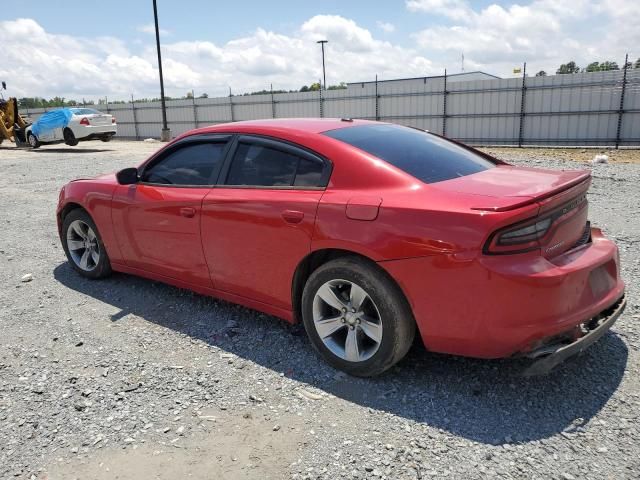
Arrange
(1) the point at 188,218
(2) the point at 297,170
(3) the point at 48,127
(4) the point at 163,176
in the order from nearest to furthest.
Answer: (2) the point at 297,170 < (1) the point at 188,218 < (4) the point at 163,176 < (3) the point at 48,127

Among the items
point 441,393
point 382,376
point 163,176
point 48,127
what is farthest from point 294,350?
point 48,127

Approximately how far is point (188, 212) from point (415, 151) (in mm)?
1697

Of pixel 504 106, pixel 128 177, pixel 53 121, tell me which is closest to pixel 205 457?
pixel 128 177

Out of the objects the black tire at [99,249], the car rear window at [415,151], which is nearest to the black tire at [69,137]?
the black tire at [99,249]

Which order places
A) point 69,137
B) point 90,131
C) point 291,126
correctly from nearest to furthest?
point 291,126 < point 90,131 < point 69,137

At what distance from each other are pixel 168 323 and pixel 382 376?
5.89 ft

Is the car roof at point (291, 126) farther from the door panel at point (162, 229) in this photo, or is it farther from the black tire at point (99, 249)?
the black tire at point (99, 249)

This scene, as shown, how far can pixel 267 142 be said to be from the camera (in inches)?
139

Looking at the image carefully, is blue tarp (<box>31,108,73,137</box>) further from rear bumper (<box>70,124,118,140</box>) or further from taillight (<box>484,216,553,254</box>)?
taillight (<box>484,216,553,254</box>)

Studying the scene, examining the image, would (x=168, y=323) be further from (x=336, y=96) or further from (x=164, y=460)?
(x=336, y=96)

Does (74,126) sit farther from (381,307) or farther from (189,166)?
(381,307)

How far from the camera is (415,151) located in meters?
3.40

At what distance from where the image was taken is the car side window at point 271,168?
3260mm

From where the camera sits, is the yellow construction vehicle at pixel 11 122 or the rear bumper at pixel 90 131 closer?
the rear bumper at pixel 90 131
